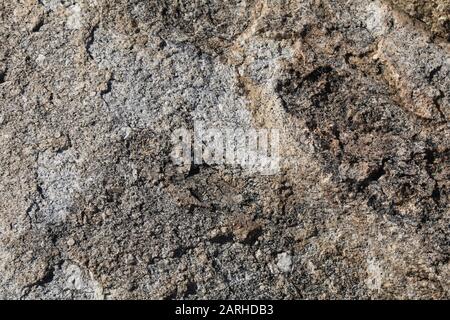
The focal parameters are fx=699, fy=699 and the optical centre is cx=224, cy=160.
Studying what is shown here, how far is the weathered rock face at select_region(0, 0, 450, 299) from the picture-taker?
61.1 inches

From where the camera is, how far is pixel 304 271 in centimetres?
155

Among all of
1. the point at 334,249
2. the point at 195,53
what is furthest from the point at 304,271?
the point at 195,53

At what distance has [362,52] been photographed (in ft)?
5.40

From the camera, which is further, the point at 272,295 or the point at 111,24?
the point at 111,24

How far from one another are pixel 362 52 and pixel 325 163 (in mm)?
282

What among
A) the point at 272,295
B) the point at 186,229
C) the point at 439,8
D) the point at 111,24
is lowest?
the point at 272,295

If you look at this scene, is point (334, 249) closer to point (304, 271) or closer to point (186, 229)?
point (304, 271)

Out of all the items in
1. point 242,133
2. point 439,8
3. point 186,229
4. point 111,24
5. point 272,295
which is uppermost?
point 111,24

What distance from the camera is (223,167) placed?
1.62 m

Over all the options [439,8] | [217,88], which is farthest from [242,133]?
[439,8]

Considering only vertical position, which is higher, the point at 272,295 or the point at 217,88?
the point at 217,88

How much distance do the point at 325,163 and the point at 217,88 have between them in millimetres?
310

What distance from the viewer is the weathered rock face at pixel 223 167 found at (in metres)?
1.55

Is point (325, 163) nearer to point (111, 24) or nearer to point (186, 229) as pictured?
point (186, 229)
